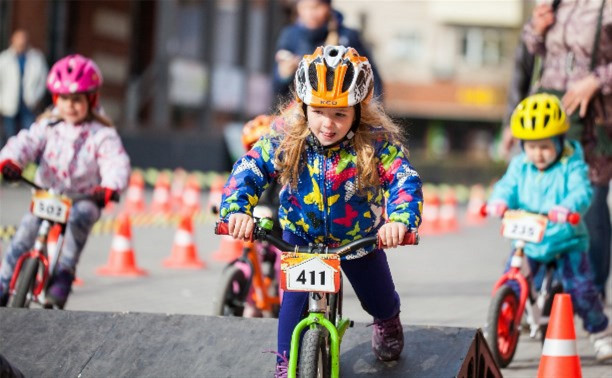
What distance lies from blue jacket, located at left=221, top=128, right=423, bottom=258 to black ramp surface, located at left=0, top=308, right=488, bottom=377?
61cm

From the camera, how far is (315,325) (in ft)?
16.8

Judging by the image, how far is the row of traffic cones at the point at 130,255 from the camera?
11.2 meters

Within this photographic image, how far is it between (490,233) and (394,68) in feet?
140

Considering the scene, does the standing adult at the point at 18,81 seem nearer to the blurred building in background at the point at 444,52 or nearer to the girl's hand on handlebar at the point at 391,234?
the girl's hand on handlebar at the point at 391,234

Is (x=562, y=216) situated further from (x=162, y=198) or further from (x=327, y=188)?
(x=162, y=198)

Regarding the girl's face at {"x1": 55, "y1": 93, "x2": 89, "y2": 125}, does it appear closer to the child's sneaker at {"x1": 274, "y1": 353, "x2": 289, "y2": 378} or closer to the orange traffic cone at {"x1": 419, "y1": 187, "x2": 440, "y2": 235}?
the child's sneaker at {"x1": 274, "y1": 353, "x2": 289, "y2": 378}

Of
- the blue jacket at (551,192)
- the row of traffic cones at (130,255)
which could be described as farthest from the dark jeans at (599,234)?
the row of traffic cones at (130,255)

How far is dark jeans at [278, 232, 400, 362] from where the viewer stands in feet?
17.9

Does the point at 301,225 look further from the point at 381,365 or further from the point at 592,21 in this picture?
the point at 592,21

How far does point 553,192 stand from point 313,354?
9.63 feet

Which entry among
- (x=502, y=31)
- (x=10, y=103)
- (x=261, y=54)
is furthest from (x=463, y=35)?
(x=10, y=103)

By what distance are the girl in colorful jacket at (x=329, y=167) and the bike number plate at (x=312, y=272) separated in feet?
1.00

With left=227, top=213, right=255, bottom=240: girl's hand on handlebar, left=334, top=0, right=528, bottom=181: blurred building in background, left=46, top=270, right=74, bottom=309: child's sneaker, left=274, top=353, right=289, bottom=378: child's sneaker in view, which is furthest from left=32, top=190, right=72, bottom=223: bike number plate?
left=334, top=0, right=528, bottom=181: blurred building in background

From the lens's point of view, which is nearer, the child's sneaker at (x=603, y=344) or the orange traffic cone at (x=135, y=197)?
the child's sneaker at (x=603, y=344)
